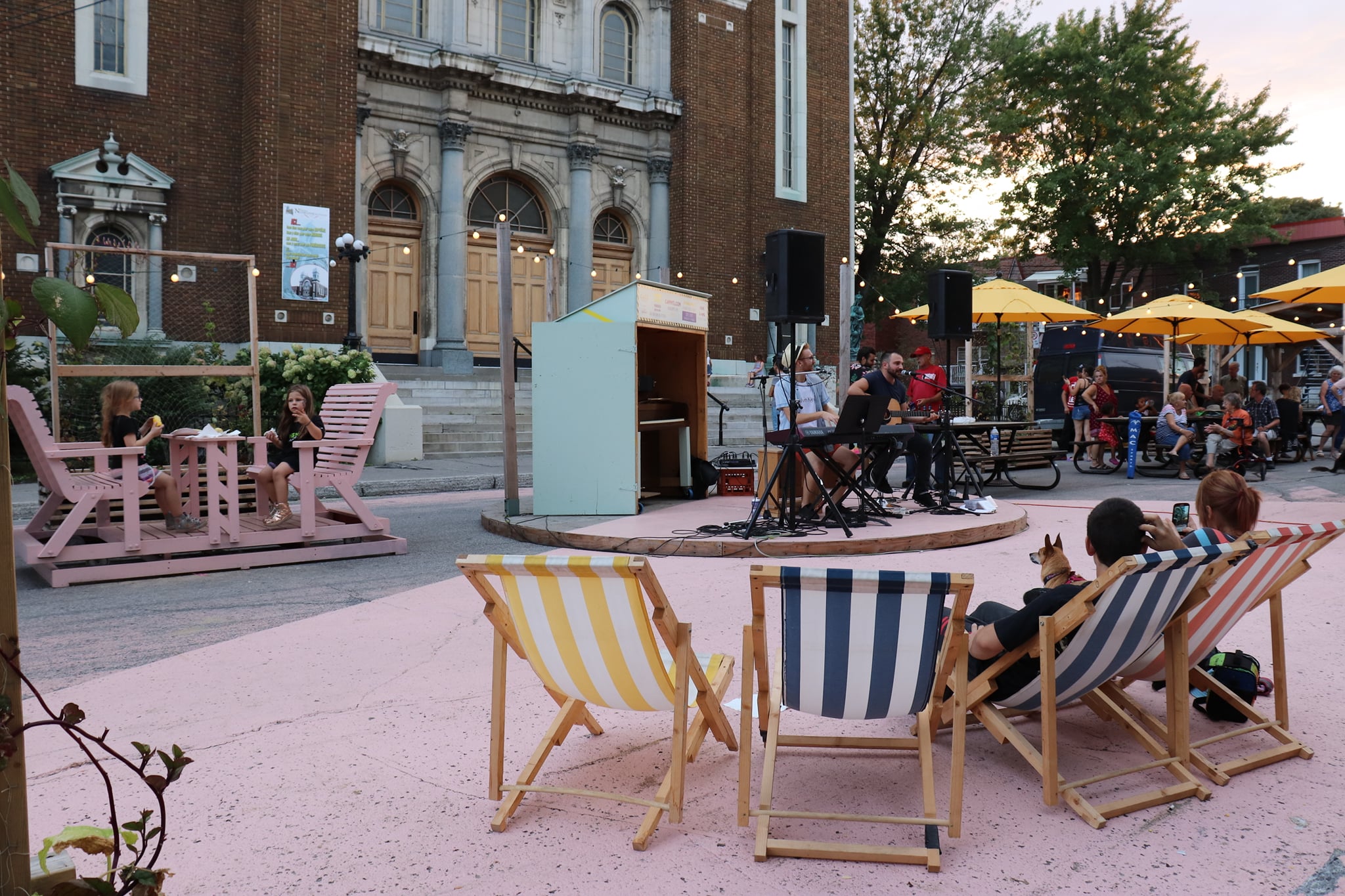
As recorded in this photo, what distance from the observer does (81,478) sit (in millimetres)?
7391

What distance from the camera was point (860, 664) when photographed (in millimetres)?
3068

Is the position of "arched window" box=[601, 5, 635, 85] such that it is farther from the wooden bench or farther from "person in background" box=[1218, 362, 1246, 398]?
the wooden bench

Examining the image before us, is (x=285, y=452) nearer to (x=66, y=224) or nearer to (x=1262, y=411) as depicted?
(x=66, y=224)

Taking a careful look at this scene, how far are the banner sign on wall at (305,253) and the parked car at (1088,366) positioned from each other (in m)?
14.1

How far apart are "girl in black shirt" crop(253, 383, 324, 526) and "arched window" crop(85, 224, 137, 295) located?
1.52 m

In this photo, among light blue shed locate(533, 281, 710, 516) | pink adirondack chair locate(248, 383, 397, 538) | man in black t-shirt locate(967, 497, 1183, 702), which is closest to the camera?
man in black t-shirt locate(967, 497, 1183, 702)

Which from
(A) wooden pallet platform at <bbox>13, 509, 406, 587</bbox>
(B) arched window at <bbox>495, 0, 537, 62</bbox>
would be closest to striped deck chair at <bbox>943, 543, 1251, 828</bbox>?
(A) wooden pallet platform at <bbox>13, 509, 406, 587</bbox>

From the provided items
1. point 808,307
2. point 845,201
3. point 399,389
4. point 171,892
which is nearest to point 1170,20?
point 845,201

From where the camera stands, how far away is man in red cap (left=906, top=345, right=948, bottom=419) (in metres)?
13.8

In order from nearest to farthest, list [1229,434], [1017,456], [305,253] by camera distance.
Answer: [1017,456]
[1229,434]
[305,253]

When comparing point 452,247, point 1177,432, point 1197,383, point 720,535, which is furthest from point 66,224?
point 1197,383

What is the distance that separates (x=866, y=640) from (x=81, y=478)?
6.43 m

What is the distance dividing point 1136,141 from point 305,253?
2552cm

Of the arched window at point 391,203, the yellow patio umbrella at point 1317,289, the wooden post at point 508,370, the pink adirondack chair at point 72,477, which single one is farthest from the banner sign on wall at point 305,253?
the yellow patio umbrella at point 1317,289
